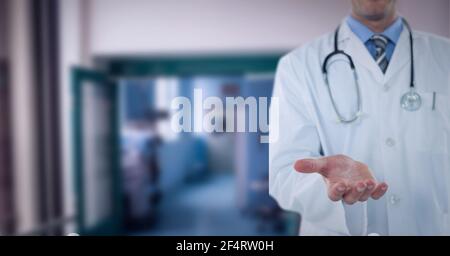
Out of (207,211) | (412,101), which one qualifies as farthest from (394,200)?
(207,211)

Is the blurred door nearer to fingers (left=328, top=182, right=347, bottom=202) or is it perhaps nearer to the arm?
the arm

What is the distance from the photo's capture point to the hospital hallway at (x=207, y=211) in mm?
2482

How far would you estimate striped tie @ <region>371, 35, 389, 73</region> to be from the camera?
71 cm

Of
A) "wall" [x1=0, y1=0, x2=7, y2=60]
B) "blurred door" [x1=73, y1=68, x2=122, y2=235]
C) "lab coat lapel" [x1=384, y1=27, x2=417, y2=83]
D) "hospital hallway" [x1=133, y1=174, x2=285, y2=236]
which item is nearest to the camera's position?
"lab coat lapel" [x1=384, y1=27, x2=417, y2=83]

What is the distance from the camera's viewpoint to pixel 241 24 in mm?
1135

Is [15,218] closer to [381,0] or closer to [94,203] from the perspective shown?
[94,203]

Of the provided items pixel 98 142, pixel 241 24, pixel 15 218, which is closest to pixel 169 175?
pixel 98 142

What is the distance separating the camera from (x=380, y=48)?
716 mm

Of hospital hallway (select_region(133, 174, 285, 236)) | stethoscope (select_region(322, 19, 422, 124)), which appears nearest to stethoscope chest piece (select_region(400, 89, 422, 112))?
stethoscope (select_region(322, 19, 422, 124))

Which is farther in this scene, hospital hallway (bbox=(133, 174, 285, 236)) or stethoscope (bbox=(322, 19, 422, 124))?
hospital hallway (bbox=(133, 174, 285, 236))

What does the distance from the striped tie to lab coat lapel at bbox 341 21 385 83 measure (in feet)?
0.06

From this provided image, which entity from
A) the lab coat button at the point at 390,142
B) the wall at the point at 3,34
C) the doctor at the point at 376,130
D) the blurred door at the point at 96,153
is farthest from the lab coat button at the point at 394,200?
the wall at the point at 3,34
